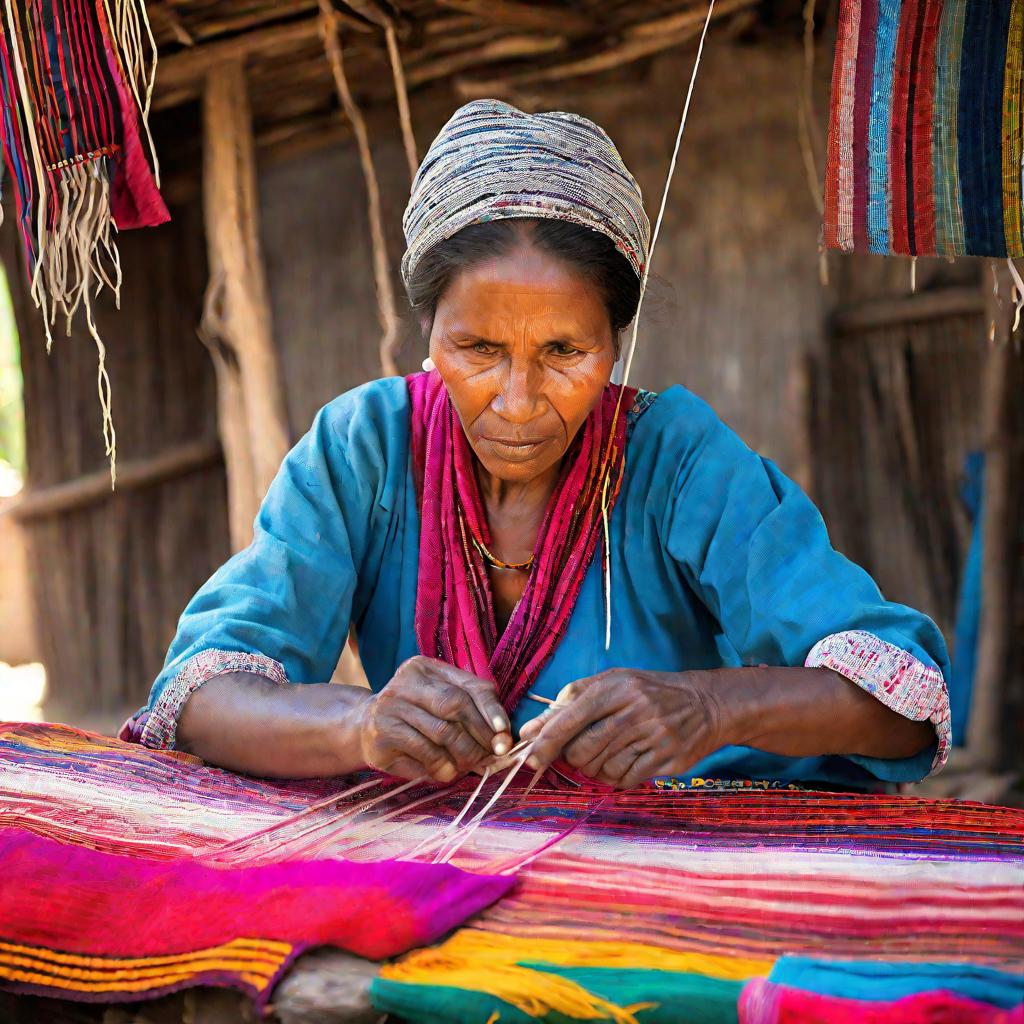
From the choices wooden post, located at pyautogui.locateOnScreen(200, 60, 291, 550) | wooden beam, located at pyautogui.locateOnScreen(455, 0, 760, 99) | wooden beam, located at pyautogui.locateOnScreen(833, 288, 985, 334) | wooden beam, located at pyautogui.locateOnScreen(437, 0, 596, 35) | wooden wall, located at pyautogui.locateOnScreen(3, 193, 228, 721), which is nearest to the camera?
wooden beam, located at pyautogui.locateOnScreen(437, 0, 596, 35)

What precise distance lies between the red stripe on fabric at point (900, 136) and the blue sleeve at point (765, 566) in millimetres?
Result: 466

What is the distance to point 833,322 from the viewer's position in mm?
5266

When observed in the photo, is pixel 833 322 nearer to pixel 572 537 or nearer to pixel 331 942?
pixel 572 537

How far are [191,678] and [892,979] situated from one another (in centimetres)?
131

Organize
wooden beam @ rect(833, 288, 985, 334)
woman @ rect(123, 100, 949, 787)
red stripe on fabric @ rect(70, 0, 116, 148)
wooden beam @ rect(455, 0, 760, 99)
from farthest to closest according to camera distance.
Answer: wooden beam @ rect(833, 288, 985, 334) → wooden beam @ rect(455, 0, 760, 99) → red stripe on fabric @ rect(70, 0, 116, 148) → woman @ rect(123, 100, 949, 787)

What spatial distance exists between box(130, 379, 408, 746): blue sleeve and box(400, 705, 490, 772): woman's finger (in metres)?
0.45

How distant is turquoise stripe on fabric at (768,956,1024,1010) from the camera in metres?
1.40

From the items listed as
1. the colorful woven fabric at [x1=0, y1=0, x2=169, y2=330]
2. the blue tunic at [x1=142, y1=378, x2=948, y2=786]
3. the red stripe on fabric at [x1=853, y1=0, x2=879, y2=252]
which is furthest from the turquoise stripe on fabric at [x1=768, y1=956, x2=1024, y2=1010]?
the colorful woven fabric at [x1=0, y1=0, x2=169, y2=330]

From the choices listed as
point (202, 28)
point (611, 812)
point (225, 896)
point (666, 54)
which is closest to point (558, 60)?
point (666, 54)

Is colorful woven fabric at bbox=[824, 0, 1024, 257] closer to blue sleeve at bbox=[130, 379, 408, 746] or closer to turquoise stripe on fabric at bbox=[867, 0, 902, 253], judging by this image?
turquoise stripe on fabric at bbox=[867, 0, 902, 253]

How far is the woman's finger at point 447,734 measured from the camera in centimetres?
197

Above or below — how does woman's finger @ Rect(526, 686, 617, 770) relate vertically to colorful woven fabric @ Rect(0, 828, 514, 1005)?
above

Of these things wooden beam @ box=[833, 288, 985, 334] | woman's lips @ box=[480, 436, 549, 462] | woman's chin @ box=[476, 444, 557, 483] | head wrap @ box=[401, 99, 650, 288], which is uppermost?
head wrap @ box=[401, 99, 650, 288]

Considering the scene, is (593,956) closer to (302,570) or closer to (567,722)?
(567,722)
